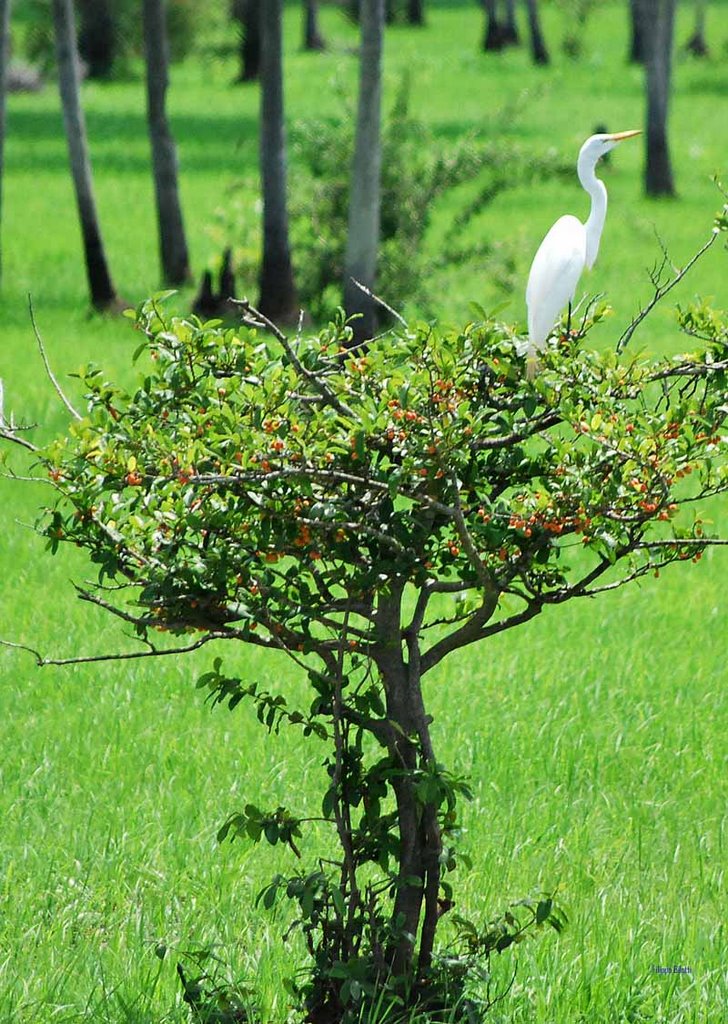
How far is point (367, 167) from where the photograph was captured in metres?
13.2

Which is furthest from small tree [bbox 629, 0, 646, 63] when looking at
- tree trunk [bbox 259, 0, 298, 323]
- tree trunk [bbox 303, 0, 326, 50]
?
tree trunk [bbox 259, 0, 298, 323]

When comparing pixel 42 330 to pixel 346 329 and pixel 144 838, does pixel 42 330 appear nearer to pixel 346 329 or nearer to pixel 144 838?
pixel 144 838

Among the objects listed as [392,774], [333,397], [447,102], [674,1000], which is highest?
[447,102]

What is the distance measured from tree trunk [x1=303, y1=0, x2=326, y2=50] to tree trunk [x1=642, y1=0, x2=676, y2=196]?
1860cm

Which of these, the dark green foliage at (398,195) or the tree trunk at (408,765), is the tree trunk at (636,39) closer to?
the dark green foliage at (398,195)

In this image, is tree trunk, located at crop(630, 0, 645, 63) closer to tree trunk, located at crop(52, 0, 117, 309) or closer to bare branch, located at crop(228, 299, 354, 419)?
tree trunk, located at crop(52, 0, 117, 309)

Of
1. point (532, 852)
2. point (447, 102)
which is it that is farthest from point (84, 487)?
point (447, 102)

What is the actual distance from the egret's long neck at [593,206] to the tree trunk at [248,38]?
1232 inches

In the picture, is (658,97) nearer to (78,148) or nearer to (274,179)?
(274,179)

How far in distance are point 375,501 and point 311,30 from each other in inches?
1604

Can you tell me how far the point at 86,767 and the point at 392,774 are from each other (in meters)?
2.47

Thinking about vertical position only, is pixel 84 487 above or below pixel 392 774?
above

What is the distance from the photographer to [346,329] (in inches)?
153

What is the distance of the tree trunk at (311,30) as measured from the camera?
41375mm
